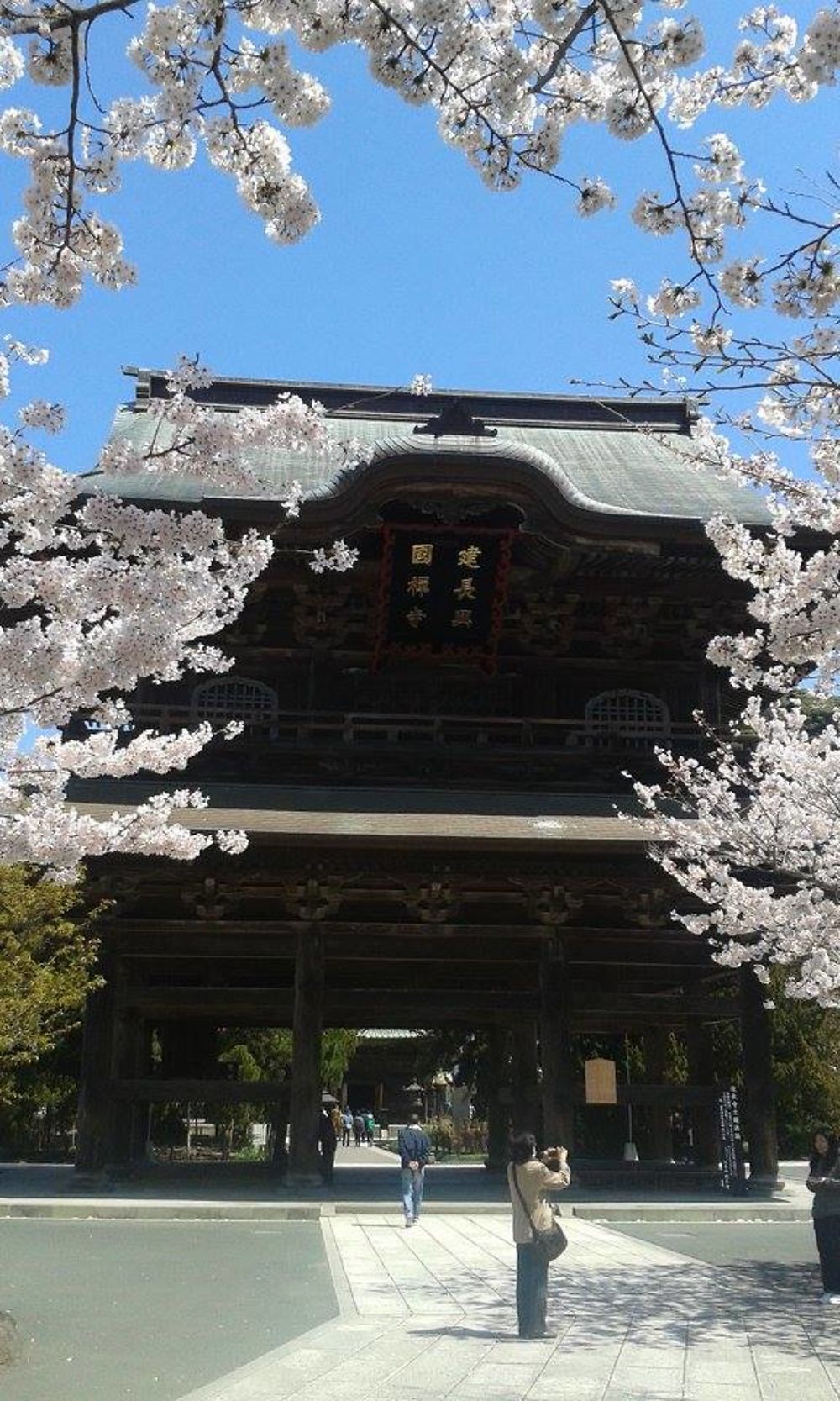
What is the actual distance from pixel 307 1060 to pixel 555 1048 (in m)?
2.99

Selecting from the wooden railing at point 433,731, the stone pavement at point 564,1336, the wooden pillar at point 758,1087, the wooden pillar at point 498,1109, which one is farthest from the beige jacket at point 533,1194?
the wooden pillar at point 498,1109

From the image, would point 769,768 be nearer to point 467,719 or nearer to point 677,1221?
point 467,719

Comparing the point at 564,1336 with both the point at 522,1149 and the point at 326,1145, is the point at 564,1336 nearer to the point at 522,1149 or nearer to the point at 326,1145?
the point at 522,1149

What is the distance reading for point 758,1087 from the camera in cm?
1474

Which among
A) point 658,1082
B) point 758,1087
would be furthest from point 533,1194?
point 658,1082

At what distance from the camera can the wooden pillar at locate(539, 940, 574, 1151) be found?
14250 mm

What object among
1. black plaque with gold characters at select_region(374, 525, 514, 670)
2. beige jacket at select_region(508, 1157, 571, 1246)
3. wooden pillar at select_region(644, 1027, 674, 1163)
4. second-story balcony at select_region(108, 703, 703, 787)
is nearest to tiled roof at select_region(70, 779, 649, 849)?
second-story balcony at select_region(108, 703, 703, 787)

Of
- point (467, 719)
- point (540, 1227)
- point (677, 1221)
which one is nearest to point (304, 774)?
point (467, 719)

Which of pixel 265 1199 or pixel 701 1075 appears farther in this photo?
pixel 701 1075

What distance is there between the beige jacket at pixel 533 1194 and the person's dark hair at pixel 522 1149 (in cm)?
6

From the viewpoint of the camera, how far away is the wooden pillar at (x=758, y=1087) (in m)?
14.7

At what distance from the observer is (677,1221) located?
13453 millimetres

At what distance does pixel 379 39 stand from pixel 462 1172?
20842 millimetres

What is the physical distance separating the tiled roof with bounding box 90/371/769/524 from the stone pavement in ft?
14.9
